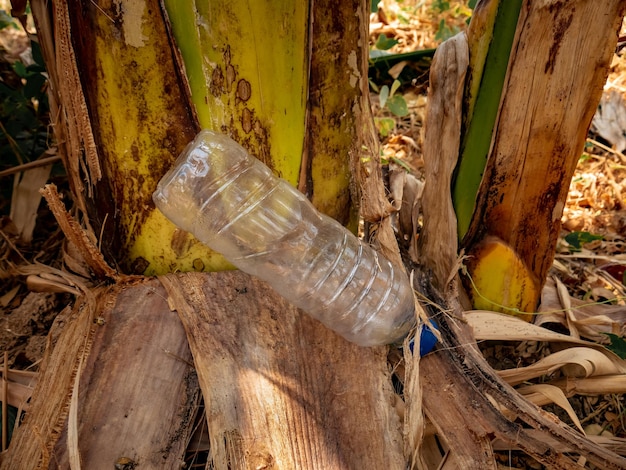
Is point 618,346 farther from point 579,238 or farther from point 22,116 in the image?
point 22,116

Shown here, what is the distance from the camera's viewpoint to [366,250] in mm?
1138

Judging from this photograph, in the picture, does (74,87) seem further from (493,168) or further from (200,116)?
(493,168)

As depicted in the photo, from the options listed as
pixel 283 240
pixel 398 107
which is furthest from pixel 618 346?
pixel 398 107

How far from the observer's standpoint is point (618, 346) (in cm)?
110

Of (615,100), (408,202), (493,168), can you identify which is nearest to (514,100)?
(493,168)

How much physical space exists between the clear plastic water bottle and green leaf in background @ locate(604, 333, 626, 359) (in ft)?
1.48

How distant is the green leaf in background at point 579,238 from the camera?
4.90 ft

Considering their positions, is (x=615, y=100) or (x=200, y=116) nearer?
(x=200, y=116)

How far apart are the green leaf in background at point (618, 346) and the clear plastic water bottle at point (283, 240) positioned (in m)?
0.45

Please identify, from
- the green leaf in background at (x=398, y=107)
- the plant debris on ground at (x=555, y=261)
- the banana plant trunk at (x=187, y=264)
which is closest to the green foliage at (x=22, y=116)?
the plant debris on ground at (x=555, y=261)

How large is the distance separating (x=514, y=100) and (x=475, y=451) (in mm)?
649

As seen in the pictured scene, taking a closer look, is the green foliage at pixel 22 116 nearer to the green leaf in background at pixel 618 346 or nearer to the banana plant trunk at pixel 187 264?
the banana plant trunk at pixel 187 264

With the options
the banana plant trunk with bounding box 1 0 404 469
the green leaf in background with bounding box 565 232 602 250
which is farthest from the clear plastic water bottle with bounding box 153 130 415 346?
the green leaf in background with bounding box 565 232 602 250

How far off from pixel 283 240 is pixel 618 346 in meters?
0.75
